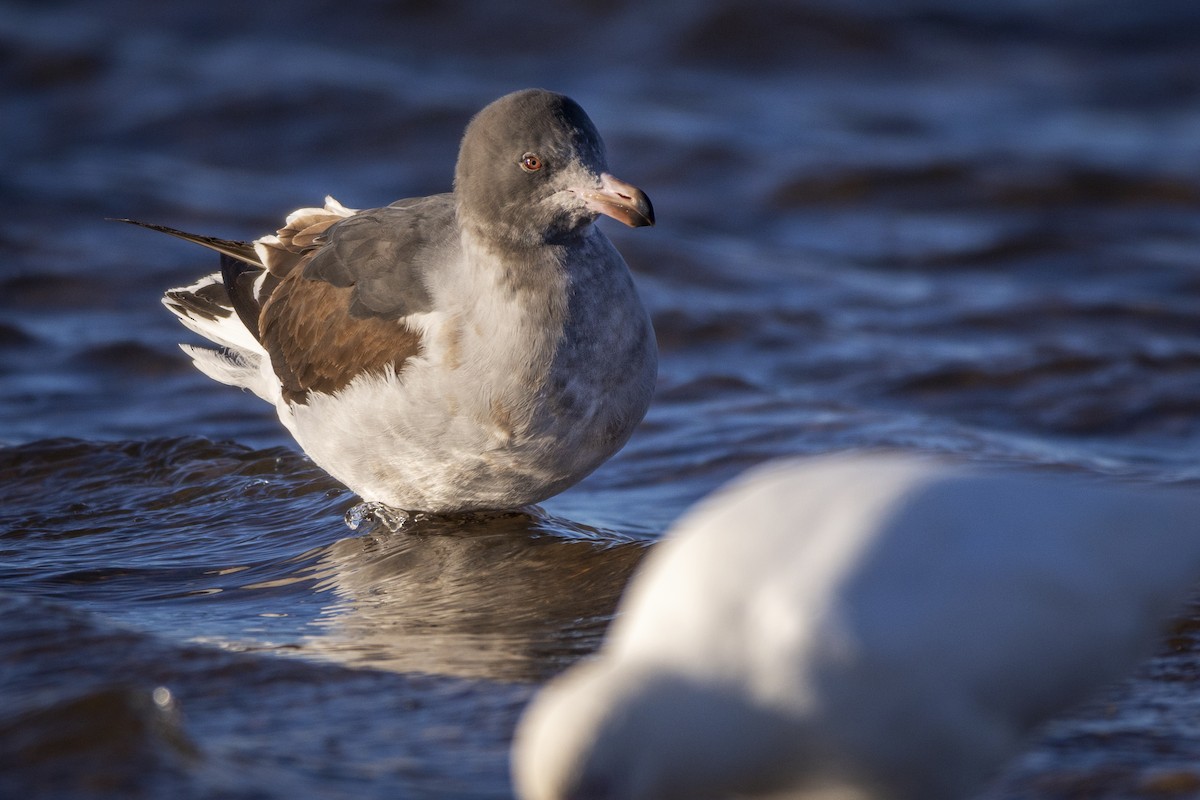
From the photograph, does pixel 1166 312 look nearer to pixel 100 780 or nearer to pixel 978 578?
pixel 978 578

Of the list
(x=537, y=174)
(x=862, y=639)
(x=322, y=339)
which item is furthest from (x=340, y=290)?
(x=862, y=639)

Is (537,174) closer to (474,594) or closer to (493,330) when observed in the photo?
(493,330)

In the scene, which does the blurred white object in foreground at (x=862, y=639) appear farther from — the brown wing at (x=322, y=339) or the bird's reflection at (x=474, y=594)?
the brown wing at (x=322, y=339)

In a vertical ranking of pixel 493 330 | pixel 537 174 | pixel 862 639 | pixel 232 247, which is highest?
pixel 537 174

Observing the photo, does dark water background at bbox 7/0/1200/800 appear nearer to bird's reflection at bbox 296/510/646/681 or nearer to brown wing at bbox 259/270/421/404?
bird's reflection at bbox 296/510/646/681

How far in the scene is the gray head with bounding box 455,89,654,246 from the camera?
5.00 m

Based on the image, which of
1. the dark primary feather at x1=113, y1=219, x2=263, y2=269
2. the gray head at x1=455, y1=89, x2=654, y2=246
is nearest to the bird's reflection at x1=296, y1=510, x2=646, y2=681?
the gray head at x1=455, y1=89, x2=654, y2=246

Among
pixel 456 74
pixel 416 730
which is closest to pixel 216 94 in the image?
pixel 456 74

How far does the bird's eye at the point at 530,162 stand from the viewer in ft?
16.5

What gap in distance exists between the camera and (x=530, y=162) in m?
5.04

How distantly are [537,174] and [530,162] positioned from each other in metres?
0.05

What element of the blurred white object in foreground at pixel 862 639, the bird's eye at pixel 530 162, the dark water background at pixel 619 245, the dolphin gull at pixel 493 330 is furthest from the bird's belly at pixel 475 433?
the blurred white object in foreground at pixel 862 639

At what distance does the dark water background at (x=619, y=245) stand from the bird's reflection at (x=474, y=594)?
20 mm

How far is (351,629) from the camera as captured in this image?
4.79 meters
